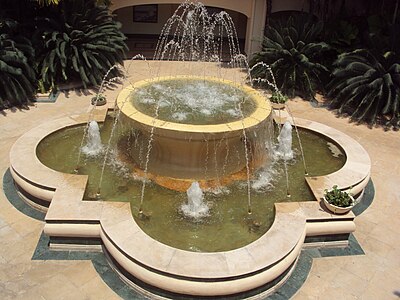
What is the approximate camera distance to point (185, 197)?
823cm

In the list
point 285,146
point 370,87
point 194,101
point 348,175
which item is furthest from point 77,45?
point 348,175

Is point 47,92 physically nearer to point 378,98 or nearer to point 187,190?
point 187,190

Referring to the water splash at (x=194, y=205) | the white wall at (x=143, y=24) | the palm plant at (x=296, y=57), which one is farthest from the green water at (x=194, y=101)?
the white wall at (x=143, y=24)

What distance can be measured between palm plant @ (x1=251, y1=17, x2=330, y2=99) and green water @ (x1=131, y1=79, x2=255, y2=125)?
455cm

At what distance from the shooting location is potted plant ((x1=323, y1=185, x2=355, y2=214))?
733cm

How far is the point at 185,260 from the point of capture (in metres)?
6.04

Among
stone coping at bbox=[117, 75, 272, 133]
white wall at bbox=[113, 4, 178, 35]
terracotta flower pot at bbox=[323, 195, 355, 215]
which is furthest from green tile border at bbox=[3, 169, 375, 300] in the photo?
white wall at bbox=[113, 4, 178, 35]

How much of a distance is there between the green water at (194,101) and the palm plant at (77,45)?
4.33 meters

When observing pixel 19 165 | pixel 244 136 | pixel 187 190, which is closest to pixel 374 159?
pixel 244 136

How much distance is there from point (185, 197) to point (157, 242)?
195 cm

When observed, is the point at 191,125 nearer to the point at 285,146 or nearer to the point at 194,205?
the point at 194,205

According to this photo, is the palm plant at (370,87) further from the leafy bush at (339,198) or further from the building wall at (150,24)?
the building wall at (150,24)

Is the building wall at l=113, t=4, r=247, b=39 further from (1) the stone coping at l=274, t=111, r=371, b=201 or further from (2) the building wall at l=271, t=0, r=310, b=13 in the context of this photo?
(1) the stone coping at l=274, t=111, r=371, b=201

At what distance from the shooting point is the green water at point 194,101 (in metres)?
9.30
